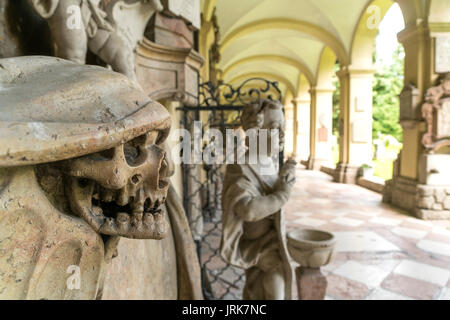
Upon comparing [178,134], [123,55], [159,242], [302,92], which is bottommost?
[159,242]

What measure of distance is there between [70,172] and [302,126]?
56.5ft

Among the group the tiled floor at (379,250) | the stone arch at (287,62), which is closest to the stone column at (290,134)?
the stone arch at (287,62)

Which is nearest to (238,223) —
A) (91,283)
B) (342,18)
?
(91,283)

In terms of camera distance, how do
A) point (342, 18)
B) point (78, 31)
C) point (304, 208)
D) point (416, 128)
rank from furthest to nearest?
point (342, 18) → point (304, 208) → point (416, 128) → point (78, 31)

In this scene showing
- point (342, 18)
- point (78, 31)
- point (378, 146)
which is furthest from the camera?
point (378, 146)

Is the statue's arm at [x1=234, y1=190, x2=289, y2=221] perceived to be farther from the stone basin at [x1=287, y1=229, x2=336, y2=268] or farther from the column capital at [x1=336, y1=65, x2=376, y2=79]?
the column capital at [x1=336, y1=65, x2=376, y2=79]

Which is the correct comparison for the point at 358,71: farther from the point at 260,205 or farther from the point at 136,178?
the point at 136,178

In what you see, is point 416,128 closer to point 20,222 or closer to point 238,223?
point 238,223

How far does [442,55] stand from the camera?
5672 mm

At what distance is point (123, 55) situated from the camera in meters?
1.05

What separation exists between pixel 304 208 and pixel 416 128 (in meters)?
2.84

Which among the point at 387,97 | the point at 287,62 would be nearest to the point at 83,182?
the point at 287,62

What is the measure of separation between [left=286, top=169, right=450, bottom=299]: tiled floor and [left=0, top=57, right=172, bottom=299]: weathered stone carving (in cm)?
278

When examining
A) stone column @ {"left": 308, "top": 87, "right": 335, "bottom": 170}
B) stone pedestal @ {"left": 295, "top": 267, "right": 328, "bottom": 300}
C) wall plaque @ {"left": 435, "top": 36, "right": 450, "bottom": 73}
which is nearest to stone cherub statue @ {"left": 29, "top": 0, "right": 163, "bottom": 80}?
stone pedestal @ {"left": 295, "top": 267, "right": 328, "bottom": 300}
